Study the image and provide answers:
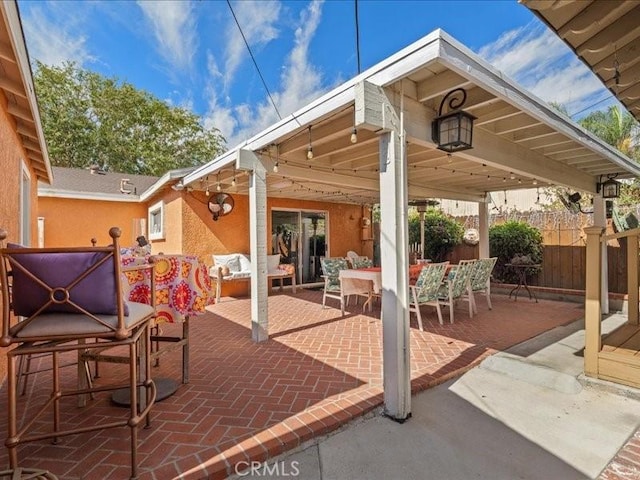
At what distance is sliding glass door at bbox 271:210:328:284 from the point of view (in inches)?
376

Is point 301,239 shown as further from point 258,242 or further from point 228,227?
point 258,242

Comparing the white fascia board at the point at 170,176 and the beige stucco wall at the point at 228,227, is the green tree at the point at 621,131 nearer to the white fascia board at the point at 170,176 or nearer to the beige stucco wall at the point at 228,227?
the beige stucco wall at the point at 228,227

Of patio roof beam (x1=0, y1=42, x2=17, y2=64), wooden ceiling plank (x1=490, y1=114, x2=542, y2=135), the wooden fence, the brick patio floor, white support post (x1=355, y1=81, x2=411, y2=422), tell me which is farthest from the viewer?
the wooden fence

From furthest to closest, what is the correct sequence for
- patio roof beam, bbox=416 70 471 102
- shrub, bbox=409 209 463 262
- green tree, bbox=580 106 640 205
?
green tree, bbox=580 106 640 205 < shrub, bbox=409 209 463 262 < patio roof beam, bbox=416 70 471 102

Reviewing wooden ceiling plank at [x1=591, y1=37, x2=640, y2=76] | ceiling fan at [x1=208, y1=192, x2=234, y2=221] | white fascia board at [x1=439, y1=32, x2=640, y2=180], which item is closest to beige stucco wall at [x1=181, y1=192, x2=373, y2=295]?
ceiling fan at [x1=208, y1=192, x2=234, y2=221]

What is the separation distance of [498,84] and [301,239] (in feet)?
24.9

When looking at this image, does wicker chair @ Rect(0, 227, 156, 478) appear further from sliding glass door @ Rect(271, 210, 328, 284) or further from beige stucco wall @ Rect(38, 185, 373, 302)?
sliding glass door @ Rect(271, 210, 328, 284)

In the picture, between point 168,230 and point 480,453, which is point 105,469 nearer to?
point 480,453

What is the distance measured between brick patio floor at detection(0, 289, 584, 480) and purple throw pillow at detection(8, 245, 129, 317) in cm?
107

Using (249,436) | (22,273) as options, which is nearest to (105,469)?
(249,436)

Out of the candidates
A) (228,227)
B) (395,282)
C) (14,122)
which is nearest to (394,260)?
(395,282)

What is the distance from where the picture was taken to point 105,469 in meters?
2.07

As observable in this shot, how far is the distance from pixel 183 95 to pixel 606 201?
66.6ft

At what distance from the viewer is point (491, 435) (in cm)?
254
